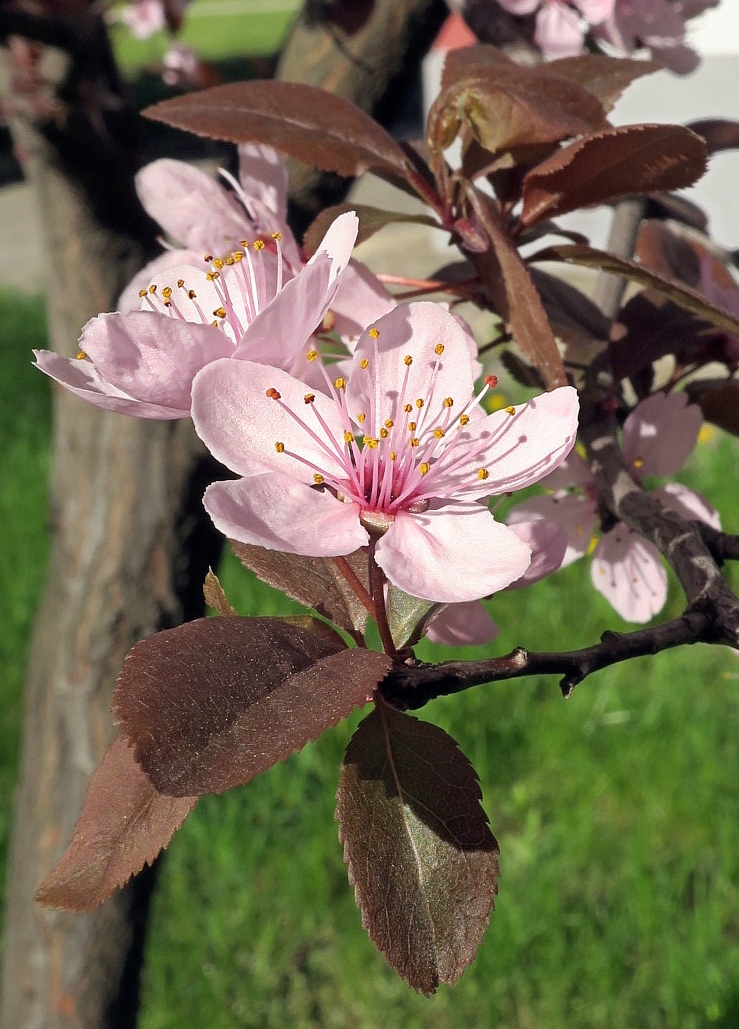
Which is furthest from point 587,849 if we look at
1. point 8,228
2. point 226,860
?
point 8,228

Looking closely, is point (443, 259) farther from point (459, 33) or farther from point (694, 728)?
point (694, 728)

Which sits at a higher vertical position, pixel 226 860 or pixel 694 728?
pixel 694 728

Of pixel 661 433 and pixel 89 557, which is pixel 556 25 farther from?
pixel 89 557

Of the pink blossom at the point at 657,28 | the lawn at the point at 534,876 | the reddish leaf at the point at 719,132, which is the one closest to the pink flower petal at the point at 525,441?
the reddish leaf at the point at 719,132

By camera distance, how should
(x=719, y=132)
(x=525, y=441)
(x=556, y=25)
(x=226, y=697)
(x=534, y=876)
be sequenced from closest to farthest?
1. (x=226, y=697)
2. (x=525, y=441)
3. (x=719, y=132)
4. (x=556, y=25)
5. (x=534, y=876)

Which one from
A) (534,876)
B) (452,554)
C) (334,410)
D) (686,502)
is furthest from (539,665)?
(534,876)
